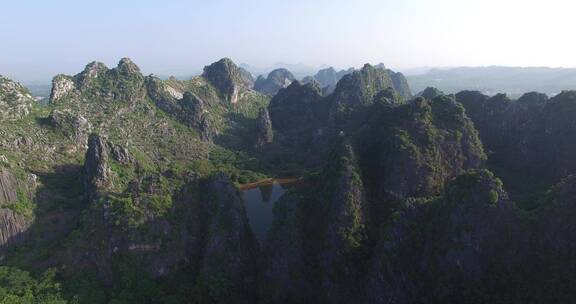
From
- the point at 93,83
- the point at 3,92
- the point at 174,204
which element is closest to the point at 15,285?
the point at 174,204

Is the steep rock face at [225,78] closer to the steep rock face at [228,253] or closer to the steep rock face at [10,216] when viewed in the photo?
the steep rock face at [228,253]

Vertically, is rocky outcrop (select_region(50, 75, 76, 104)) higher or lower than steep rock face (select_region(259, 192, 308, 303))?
higher

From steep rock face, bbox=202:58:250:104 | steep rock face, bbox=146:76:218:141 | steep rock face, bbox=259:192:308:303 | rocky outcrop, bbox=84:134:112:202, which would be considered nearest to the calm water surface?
steep rock face, bbox=259:192:308:303

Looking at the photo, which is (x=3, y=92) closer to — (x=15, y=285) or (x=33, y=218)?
(x=33, y=218)

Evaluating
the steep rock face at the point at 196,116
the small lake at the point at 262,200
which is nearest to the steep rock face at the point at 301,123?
the small lake at the point at 262,200

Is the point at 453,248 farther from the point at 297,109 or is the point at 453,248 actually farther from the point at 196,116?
the point at 297,109

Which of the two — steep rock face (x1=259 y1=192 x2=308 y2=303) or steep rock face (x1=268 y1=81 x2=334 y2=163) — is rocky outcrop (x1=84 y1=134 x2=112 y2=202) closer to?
steep rock face (x1=259 y1=192 x2=308 y2=303)

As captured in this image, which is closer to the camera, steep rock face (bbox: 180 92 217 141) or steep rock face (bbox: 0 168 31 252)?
steep rock face (bbox: 0 168 31 252)
